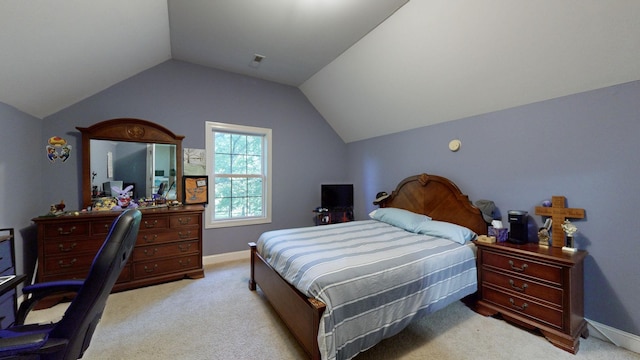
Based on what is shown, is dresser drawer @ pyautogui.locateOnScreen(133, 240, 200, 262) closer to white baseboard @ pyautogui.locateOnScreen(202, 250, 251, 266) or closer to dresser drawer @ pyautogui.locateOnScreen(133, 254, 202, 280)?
dresser drawer @ pyautogui.locateOnScreen(133, 254, 202, 280)

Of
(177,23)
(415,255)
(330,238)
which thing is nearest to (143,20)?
(177,23)

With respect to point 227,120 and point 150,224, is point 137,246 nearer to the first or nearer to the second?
point 150,224

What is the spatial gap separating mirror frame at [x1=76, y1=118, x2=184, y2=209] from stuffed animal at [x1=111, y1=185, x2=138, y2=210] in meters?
0.26

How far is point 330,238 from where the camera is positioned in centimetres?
251

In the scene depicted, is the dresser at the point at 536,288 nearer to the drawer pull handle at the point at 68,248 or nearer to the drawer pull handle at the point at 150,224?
the drawer pull handle at the point at 150,224

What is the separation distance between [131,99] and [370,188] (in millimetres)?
3839

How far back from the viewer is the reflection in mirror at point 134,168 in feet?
9.64

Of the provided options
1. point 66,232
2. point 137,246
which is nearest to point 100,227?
point 66,232

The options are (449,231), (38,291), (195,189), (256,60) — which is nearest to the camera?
(38,291)

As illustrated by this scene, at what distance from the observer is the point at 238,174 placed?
3.95 meters

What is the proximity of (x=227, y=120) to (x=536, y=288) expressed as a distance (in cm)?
412

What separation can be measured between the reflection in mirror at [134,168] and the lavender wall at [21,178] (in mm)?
454

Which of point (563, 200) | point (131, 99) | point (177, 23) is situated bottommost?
point (563, 200)

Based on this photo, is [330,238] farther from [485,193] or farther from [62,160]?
[62,160]
